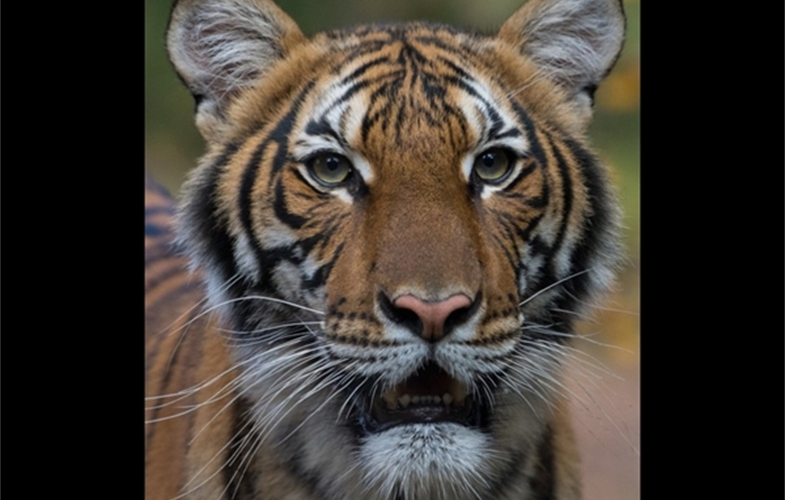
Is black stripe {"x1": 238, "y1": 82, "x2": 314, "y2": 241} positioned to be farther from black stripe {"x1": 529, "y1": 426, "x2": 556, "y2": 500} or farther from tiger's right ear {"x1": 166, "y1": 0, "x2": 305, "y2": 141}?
black stripe {"x1": 529, "y1": 426, "x2": 556, "y2": 500}

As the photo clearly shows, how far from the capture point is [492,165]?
1.98 metres

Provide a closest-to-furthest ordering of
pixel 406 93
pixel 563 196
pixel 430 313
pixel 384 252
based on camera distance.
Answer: pixel 430 313
pixel 384 252
pixel 406 93
pixel 563 196

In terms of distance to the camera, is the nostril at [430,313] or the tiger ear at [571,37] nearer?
the nostril at [430,313]

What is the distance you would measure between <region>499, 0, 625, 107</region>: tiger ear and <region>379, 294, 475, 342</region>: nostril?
578 mm

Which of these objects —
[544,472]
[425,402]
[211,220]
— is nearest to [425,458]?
[425,402]

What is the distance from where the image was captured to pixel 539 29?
2158 millimetres

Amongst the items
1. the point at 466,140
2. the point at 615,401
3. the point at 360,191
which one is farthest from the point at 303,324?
the point at 615,401

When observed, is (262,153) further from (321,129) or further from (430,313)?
(430,313)

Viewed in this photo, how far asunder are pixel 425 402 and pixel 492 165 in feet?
1.39

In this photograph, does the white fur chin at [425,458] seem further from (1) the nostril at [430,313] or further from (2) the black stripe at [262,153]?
(2) the black stripe at [262,153]

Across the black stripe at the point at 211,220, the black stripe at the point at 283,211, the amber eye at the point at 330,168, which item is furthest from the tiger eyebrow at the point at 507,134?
the black stripe at the point at 211,220

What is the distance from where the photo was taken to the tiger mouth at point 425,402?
1878mm

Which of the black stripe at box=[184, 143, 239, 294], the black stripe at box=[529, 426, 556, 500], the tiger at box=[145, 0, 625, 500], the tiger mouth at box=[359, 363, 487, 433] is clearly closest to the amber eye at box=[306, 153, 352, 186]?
the tiger at box=[145, 0, 625, 500]

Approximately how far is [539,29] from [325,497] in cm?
95
